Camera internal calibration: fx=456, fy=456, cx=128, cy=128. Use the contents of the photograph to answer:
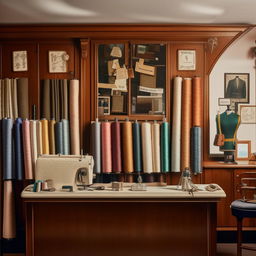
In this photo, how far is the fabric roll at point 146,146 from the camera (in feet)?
17.2

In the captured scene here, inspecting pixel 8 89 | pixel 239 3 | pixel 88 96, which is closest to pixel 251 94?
pixel 239 3

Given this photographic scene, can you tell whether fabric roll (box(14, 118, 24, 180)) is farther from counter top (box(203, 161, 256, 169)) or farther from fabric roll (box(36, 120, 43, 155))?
counter top (box(203, 161, 256, 169))

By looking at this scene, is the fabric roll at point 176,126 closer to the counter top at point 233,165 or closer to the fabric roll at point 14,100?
the counter top at point 233,165

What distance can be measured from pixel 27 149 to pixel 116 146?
101 cm

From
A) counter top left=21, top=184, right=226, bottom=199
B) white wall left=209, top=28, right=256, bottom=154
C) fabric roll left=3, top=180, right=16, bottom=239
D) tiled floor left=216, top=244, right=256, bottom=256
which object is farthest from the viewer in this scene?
white wall left=209, top=28, right=256, bottom=154

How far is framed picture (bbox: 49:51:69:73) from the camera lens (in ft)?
17.6

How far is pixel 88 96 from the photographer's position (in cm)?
538

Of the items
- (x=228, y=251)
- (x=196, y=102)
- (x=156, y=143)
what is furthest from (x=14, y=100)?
(x=228, y=251)

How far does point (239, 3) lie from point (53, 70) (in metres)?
2.24

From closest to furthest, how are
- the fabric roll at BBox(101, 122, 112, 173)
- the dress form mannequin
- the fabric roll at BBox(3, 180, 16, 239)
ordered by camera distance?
the fabric roll at BBox(3, 180, 16, 239), the fabric roll at BBox(101, 122, 112, 173), the dress form mannequin

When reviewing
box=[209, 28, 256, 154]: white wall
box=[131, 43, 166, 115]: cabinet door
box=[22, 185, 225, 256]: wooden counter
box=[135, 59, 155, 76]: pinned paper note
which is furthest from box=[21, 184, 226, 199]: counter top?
box=[209, 28, 256, 154]: white wall

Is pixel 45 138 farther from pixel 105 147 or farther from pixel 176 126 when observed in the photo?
pixel 176 126

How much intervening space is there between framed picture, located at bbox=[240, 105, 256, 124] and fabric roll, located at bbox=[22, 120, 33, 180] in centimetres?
281

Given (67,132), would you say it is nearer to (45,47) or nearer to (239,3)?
(45,47)
